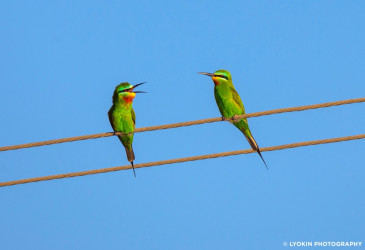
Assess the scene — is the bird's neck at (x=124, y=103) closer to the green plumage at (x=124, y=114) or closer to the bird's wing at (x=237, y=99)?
the green plumage at (x=124, y=114)

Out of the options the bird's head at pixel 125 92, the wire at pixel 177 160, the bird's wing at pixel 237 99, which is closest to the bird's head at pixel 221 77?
the bird's wing at pixel 237 99

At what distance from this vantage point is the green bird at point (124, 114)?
25.0 feet

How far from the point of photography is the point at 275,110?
5.52 m

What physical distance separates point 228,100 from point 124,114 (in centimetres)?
129

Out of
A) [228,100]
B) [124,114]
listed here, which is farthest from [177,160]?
[228,100]

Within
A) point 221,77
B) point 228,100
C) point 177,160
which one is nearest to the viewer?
point 177,160

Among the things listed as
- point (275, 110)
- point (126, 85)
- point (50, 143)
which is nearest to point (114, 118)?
point (126, 85)

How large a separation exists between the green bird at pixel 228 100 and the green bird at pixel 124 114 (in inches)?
43.2

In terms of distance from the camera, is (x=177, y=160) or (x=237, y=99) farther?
(x=237, y=99)

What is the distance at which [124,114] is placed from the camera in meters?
7.65

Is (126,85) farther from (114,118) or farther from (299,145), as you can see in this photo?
(299,145)

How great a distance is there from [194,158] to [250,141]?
2265mm

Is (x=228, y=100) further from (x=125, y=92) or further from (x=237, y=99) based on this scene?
(x=125, y=92)

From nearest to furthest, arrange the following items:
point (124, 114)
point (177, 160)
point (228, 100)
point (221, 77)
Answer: point (177, 160) → point (124, 114) → point (228, 100) → point (221, 77)
